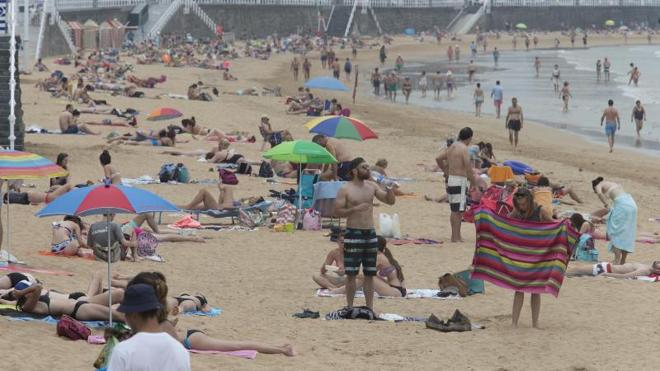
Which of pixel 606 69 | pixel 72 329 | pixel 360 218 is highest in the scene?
pixel 360 218

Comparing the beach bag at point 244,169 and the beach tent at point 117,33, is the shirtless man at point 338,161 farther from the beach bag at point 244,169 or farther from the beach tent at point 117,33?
the beach tent at point 117,33

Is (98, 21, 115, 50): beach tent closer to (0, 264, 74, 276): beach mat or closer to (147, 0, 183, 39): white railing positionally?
(147, 0, 183, 39): white railing

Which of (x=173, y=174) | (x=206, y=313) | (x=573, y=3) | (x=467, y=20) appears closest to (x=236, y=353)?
(x=206, y=313)

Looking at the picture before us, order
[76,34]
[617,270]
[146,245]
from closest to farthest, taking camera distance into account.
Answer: [617,270] → [146,245] → [76,34]

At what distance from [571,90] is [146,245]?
38.5m

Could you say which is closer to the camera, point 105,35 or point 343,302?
point 343,302

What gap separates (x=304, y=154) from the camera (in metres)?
14.1

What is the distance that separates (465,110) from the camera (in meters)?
39.2

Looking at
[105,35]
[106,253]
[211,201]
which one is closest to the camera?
[106,253]

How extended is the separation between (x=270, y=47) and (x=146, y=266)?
59245 mm

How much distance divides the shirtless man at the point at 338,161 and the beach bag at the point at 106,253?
342 centimetres

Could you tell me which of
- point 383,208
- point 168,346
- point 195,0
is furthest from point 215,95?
point 195,0

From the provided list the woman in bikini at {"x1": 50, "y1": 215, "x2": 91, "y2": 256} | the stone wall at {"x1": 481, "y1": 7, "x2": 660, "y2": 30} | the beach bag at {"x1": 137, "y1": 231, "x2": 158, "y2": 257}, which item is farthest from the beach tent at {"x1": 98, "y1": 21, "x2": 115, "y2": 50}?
the beach bag at {"x1": 137, "y1": 231, "x2": 158, "y2": 257}

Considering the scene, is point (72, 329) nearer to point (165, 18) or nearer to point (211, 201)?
point (211, 201)
